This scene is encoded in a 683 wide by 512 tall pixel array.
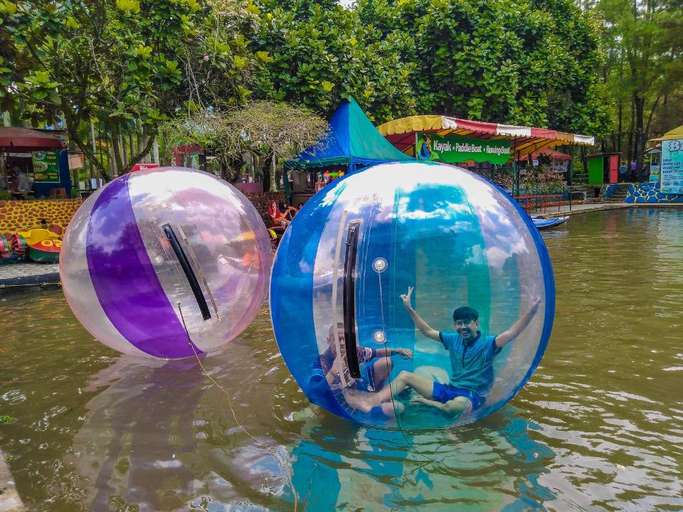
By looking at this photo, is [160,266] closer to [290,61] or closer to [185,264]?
[185,264]

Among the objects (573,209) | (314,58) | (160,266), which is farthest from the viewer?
(573,209)

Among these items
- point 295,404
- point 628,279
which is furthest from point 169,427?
point 628,279

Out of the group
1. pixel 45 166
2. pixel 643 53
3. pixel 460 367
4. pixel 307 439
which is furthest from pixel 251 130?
pixel 643 53

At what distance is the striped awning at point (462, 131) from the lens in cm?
1572

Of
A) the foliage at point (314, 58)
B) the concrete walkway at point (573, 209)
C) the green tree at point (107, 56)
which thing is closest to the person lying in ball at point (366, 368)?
the green tree at point (107, 56)

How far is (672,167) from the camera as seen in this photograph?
2544 cm

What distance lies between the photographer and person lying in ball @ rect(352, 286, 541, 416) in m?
3.19

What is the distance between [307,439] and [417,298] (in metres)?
1.38

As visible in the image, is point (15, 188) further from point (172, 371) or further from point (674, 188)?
point (674, 188)

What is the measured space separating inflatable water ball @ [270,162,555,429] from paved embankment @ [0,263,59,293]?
8264mm

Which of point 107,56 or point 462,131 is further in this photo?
point 462,131

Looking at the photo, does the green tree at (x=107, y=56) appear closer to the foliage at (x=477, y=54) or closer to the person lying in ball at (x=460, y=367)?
the person lying in ball at (x=460, y=367)

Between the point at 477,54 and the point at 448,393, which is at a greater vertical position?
the point at 477,54

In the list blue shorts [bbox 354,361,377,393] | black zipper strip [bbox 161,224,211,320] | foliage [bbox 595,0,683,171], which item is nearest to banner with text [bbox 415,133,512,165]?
black zipper strip [bbox 161,224,211,320]
